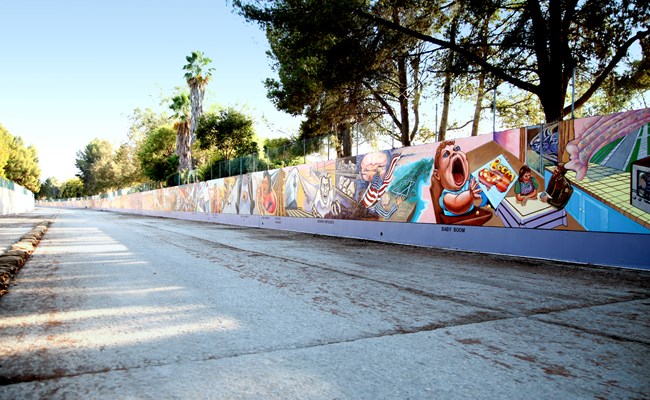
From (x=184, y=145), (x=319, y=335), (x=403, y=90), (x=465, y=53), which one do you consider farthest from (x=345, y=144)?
(x=184, y=145)

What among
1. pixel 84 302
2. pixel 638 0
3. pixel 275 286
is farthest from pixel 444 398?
pixel 638 0

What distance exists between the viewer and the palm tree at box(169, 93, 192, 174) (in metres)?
44.0

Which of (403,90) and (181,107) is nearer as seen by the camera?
(403,90)

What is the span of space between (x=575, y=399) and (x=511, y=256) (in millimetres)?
7982

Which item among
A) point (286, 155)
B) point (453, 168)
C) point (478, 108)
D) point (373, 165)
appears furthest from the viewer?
point (286, 155)

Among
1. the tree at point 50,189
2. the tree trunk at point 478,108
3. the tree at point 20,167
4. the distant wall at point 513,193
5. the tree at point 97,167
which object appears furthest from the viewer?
Answer: the tree at point 50,189

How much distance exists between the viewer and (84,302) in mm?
4617

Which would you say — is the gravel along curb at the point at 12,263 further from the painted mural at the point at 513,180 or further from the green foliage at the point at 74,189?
the green foliage at the point at 74,189

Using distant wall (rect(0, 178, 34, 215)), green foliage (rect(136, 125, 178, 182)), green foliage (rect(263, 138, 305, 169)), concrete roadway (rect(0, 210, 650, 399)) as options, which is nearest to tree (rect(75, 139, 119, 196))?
green foliage (rect(136, 125, 178, 182))

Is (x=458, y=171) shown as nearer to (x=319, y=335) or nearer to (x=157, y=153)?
(x=319, y=335)

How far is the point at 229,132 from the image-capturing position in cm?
3603

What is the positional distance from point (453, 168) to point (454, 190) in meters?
0.65

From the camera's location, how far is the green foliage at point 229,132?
1417 inches

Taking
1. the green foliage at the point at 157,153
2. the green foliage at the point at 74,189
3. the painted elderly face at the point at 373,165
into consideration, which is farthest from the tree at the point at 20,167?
the painted elderly face at the point at 373,165
